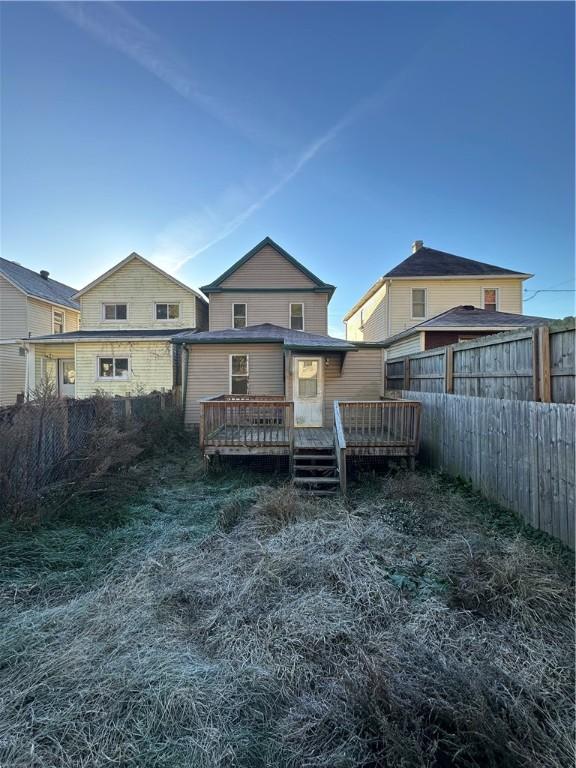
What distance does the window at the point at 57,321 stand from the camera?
20.1 metres

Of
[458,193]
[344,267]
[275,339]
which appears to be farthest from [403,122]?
[344,267]

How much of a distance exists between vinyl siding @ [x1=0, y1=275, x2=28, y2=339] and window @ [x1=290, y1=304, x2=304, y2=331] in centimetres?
1445

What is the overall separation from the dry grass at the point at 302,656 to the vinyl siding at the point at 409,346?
9607 mm

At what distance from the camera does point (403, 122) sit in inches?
478

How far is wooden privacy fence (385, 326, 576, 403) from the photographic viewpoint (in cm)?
426

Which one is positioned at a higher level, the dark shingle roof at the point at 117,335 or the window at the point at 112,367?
the dark shingle roof at the point at 117,335

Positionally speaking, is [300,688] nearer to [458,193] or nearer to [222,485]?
[222,485]

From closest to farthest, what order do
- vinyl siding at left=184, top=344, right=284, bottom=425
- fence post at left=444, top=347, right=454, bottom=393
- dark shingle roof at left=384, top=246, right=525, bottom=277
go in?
fence post at left=444, top=347, right=454, bottom=393 < vinyl siding at left=184, top=344, right=284, bottom=425 < dark shingle roof at left=384, top=246, right=525, bottom=277

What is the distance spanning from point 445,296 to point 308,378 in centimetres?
1037

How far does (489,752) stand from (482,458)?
14.1ft

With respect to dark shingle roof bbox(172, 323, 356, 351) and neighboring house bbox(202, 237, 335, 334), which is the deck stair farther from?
neighboring house bbox(202, 237, 335, 334)

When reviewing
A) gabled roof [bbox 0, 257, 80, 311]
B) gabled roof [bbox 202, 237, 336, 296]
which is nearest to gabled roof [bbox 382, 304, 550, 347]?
gabled roof [bbox 202, 237, 336, 296]

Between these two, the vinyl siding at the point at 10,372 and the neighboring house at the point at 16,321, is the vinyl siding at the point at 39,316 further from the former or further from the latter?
the vinyl siding at the point at 10,372

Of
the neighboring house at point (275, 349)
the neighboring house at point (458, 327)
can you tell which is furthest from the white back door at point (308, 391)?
the neighboring house at point (458, 327)
